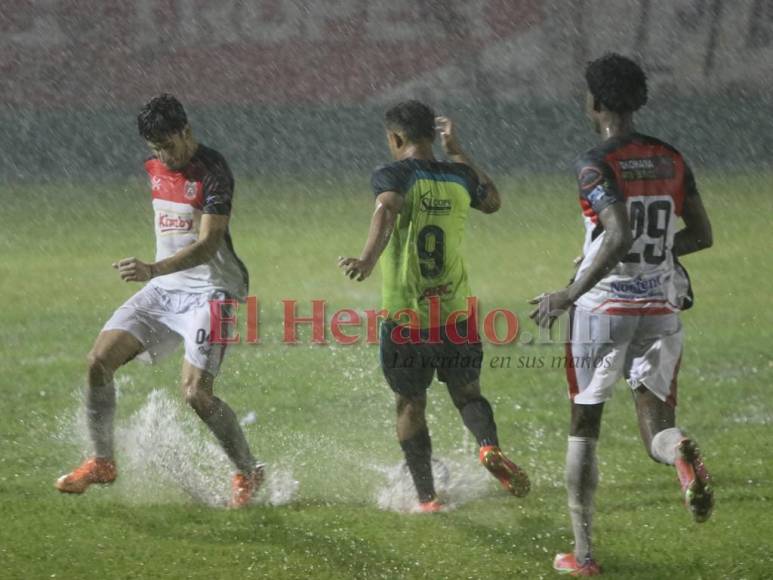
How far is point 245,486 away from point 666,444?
2101 mm

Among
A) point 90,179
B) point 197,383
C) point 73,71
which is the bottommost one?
point 197,383

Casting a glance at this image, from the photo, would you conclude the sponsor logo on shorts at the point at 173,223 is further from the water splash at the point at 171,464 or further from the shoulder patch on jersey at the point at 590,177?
the shoulder patch on jersey at the point at 590,177

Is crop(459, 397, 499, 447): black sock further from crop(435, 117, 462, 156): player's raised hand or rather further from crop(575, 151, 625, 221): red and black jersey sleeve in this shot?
crop(575, 151, 625, 221): red and black jersey sleeve

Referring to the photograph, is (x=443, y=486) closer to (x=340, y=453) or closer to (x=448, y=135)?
(x=340, y=453)

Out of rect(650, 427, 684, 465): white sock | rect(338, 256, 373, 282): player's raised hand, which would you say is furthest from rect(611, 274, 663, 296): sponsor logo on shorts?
rect(338, 256, 373, 282): player's raised hand

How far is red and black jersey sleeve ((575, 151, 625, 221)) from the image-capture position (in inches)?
191

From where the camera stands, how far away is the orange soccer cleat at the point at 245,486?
6.32 metres

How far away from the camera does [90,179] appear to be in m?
18.1

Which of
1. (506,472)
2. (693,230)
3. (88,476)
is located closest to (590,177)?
(693,230)

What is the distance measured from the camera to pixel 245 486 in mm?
6363

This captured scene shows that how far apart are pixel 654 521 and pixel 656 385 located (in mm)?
1145

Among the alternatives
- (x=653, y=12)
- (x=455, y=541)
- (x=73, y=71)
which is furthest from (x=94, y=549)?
(x=653, y=12)

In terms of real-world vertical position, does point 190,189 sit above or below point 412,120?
below

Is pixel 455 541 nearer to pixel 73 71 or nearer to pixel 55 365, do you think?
pixel 55 365
